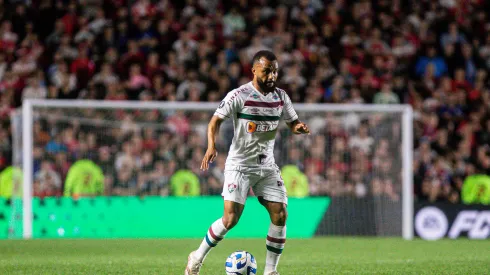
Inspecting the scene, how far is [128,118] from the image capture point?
15.7m

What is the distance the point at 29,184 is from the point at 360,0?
10.2m

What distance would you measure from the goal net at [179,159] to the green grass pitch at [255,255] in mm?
1064

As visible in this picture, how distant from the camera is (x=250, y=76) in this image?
61.4ft

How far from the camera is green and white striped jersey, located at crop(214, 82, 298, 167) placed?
7.59m

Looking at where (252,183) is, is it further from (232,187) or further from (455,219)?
(455,219)

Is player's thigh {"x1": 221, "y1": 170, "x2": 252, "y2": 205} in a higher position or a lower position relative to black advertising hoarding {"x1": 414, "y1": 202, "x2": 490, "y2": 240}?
higher

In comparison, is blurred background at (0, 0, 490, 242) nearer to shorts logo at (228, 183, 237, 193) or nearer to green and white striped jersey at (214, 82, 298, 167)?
green and white striped jersey at (214, 82, 298, 167)

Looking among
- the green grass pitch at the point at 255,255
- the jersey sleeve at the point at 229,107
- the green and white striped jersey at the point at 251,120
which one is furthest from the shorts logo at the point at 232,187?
the green grass pitch at the point at 255,255

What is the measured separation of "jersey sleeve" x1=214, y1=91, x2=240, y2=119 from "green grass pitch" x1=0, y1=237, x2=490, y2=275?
178 centimetres

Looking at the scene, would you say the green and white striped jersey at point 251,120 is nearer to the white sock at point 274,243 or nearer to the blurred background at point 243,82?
the white sock at point 274,243

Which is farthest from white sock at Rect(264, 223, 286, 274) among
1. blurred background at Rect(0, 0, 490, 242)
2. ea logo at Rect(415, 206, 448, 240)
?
ea logo at Rect(415, 206, 448, 240)

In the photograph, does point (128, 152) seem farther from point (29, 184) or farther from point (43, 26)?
point (43, 26)

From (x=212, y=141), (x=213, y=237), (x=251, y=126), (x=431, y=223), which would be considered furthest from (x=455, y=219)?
(x=212, y=141)

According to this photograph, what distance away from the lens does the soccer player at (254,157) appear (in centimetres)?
753
